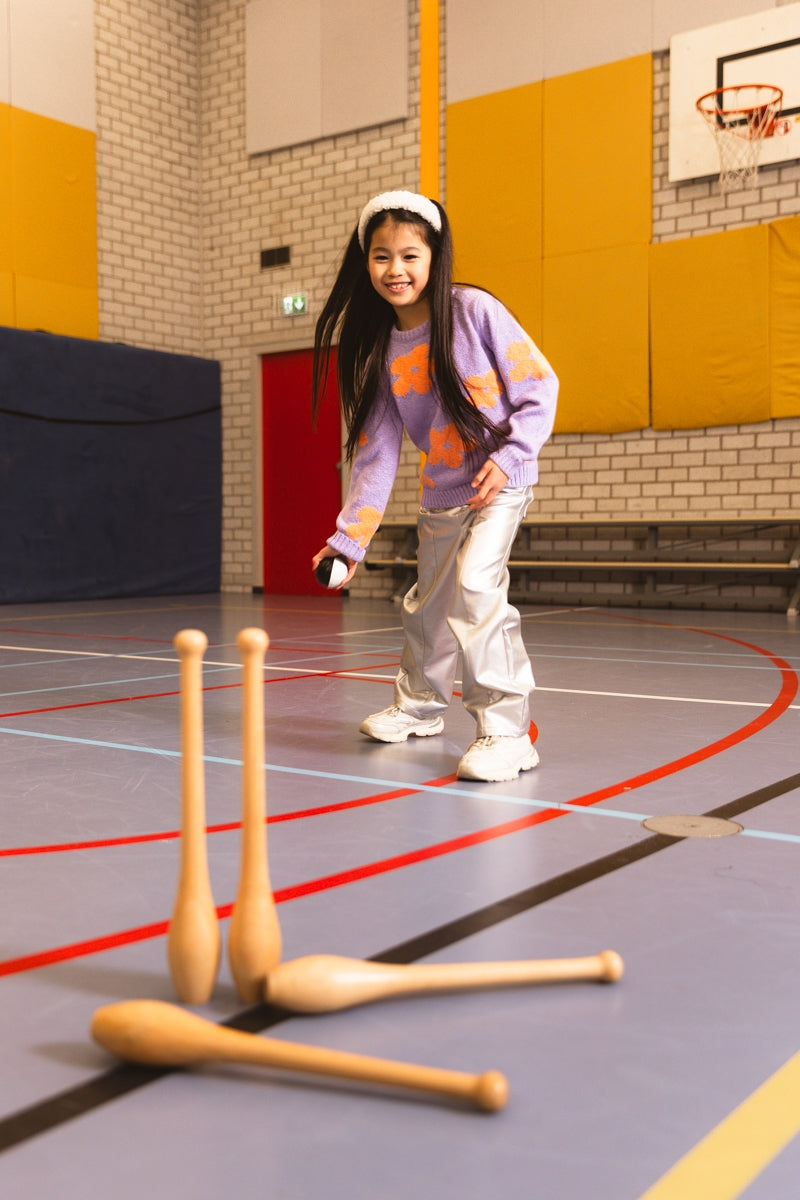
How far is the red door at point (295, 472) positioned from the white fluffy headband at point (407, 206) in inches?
287

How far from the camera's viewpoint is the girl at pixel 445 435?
8.40ft

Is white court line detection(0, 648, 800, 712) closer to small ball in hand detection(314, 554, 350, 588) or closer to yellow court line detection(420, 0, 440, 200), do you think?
small ball in hand detection(314, 554, 350, 588)

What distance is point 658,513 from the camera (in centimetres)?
817

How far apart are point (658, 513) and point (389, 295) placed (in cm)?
586

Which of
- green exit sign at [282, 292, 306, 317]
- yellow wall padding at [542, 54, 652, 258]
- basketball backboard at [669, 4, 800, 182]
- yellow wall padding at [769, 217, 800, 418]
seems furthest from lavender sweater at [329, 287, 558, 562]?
green exit sign at [282, 292, 306, 317]

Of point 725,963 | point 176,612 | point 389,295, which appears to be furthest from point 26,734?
point 176,612

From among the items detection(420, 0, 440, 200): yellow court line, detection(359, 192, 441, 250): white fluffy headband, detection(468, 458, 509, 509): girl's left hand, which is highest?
detection(420, 0, 440, 200): yellow court line

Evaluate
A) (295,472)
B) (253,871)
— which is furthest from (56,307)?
(253,871)

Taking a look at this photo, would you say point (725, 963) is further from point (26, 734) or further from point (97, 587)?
point (97, 587)

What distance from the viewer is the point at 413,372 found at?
108 inches

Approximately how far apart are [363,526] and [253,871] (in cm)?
164

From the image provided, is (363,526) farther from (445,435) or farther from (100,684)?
(100,684)

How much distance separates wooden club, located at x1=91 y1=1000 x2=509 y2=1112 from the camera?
1.02 m

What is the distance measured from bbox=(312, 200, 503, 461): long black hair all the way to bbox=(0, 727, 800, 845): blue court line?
779 mm
